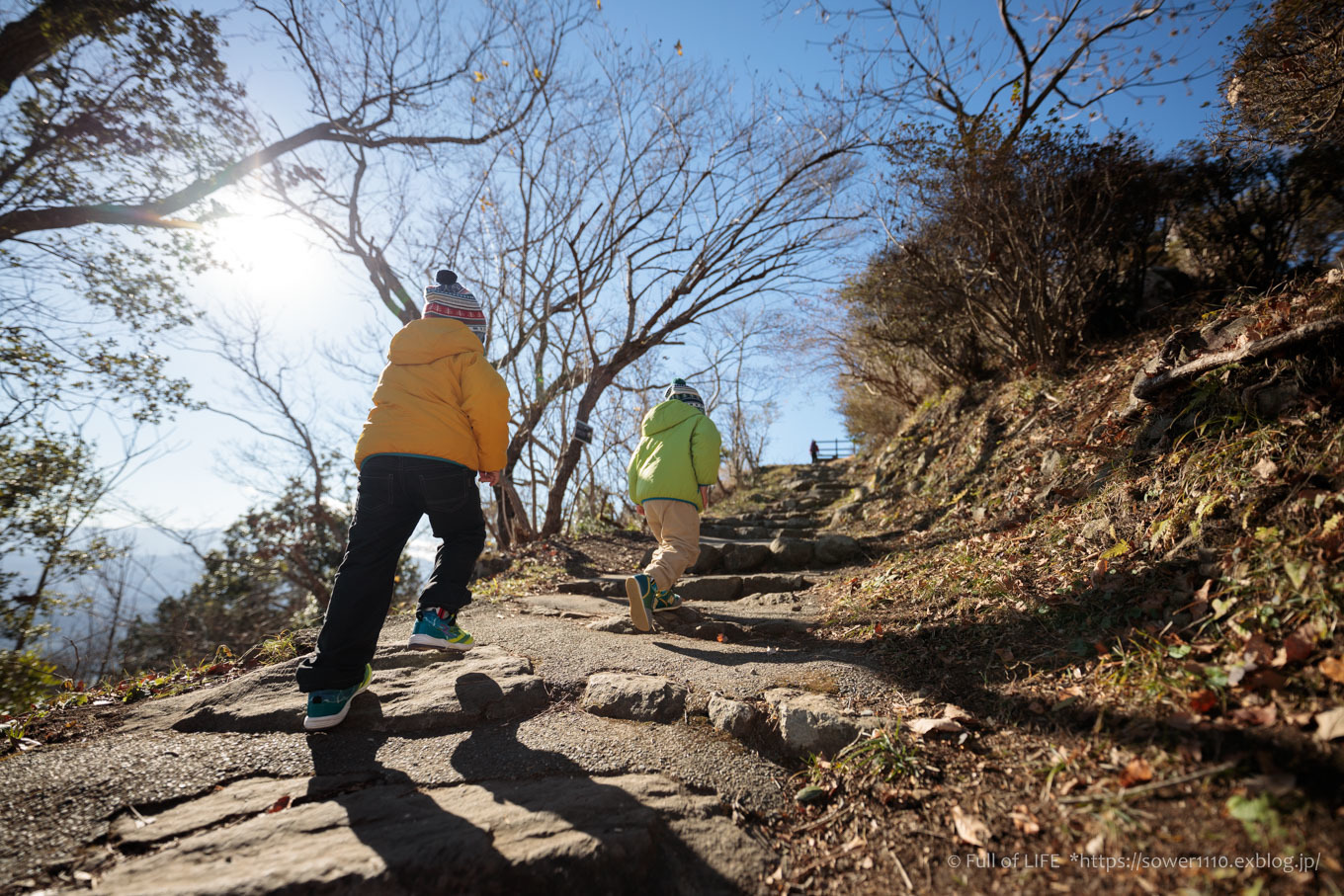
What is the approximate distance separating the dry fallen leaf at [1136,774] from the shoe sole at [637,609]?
8.10 ft

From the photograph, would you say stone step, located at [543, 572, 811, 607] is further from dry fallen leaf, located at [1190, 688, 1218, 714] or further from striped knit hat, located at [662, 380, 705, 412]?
dry fallen leaf, located at [1190, 688, 1218, 714]

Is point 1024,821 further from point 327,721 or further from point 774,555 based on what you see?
point 774,555

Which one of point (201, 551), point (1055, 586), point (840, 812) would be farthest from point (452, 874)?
point (201, 551)

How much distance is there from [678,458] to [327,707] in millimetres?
2576

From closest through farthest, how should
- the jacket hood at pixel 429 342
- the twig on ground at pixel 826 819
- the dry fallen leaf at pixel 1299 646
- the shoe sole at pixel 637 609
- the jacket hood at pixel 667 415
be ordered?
the dry fallen leaf at pixel 1299 646, the twig on ground at pixel 826 819, the jacket hood at pixel 429 342, the shoe sole at pixel 637 609, the jacket hood at pixel 667 415

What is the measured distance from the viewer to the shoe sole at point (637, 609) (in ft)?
11.1

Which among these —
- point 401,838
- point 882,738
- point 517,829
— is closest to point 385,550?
point 401,838

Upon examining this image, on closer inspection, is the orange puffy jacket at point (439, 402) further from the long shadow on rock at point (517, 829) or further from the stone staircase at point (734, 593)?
the stone staircase at point (734, 593)

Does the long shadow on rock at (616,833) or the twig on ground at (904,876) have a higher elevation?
the long shadow on rock at (616,833)

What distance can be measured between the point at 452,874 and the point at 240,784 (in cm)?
102

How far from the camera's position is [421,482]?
242 cm

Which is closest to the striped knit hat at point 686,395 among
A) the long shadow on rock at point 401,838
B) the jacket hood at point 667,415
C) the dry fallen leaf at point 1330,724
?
the jacket hood at point 667,415

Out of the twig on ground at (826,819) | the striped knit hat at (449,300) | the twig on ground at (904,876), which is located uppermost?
the striped knit hat at (449,300)

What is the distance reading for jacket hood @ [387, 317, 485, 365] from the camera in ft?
8.51
